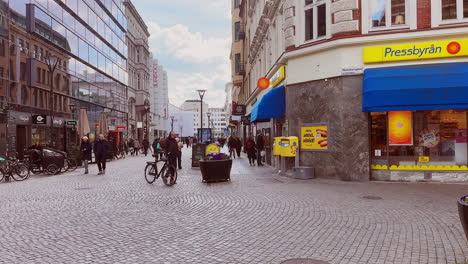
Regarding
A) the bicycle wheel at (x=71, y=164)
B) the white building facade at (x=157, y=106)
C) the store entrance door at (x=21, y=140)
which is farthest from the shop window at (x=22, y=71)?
the white building facade at (x=157, y=106)

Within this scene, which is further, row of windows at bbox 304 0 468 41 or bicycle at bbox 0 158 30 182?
bicycle at bbox 0 158 30 182

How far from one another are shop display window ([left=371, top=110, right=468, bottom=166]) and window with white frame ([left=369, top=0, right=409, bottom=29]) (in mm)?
3081

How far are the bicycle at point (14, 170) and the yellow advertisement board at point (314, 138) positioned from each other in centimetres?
1135

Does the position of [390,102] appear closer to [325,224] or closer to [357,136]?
[357,136]

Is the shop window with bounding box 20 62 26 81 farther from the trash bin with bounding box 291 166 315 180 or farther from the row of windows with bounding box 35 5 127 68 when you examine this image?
the trash bin with bounding box 291 166 315 180

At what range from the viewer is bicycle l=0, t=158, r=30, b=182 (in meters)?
15.8

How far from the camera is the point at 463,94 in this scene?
12141 mm

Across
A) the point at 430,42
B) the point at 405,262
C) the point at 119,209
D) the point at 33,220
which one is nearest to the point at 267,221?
the point at 405,262

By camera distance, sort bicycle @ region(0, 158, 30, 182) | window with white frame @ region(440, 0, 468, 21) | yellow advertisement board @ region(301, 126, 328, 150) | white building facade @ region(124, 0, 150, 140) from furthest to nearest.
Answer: white building facade @ region(124, 0, 150, 140)
bicycle @ region(0, 158, 30, 182)
yellow advertisement board @ region(301, 126, 328, 150)
window with white frame @ region(440, 0, 468, 21)

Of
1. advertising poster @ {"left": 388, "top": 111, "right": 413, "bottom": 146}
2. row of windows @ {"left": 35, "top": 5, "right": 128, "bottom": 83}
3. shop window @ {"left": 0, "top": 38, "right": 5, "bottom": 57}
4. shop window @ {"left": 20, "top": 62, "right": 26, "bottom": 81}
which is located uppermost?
row of windows @ {"left": 35, "top": 5, "right": 128, "bottom": 83}

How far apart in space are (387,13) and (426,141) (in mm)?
4580

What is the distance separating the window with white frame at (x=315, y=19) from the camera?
14974mm

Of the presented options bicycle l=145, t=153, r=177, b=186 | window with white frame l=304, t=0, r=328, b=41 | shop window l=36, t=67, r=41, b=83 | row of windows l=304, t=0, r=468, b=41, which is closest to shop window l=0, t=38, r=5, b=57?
shop window l=36, t=67, r=41, b=83

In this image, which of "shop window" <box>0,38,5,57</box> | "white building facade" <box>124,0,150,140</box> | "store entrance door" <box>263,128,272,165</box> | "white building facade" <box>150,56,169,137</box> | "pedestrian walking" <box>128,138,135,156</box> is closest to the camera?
"shop window" <box>0,38,5,57</box>
